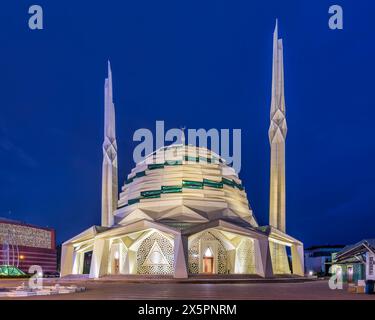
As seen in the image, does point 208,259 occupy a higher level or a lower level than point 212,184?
lower

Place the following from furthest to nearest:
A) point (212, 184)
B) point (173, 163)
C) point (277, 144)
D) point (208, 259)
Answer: point (277, 144), point (173, 163), point (212, 184), point (208, 259)

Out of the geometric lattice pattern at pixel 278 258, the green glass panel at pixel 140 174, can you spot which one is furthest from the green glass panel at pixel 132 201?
the geometric lattice pattern at pixel 278 258

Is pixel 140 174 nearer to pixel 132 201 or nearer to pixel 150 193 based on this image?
pixel 132 201

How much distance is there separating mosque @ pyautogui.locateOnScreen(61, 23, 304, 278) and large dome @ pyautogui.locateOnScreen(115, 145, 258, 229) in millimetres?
103

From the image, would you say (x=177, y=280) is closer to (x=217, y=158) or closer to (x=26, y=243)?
(x=217, y=158)

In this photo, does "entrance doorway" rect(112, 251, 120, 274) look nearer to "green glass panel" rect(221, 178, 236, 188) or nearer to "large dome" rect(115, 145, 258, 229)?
"large dome" rect(115, 145, 258, 229)

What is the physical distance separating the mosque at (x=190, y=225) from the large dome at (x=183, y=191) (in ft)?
0.34

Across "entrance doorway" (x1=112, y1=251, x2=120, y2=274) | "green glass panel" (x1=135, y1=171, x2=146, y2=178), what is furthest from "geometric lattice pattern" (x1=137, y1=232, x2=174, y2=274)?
"green glass panel" (x1=135, y1=171, x2=146, y2=178)

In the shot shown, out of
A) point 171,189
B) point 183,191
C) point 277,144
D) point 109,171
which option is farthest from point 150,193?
point 277,144

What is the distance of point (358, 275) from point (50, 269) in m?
101

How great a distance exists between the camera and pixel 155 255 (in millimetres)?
50156

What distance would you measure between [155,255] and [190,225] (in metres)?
4.57

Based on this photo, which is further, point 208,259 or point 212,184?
point 212,184
